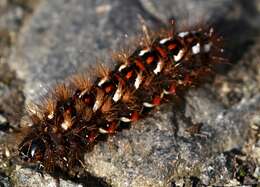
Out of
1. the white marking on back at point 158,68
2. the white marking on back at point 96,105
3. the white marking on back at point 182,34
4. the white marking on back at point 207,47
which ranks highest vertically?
the white marking on back at point 182,34

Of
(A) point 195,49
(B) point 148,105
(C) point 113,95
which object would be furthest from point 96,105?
(A) point 195,49

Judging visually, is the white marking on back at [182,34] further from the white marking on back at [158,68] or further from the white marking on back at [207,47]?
the white marking on back at [158,68]

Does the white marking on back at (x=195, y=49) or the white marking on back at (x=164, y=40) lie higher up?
the white marking on back at (x=164, y=40)

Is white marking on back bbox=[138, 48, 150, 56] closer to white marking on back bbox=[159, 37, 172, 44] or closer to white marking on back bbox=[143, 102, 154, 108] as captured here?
white marking on back bbox=[159, 37, 172, 44]

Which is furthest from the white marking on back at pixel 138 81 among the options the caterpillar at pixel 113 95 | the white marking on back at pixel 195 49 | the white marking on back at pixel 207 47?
the white marking on back at pixel 207 47

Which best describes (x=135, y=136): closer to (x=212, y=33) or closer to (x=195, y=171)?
(x=195, y=171)

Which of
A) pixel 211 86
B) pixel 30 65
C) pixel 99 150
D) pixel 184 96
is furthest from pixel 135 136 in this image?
pixel 30 65

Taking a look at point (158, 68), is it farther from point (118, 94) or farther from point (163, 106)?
point (118, 94)
